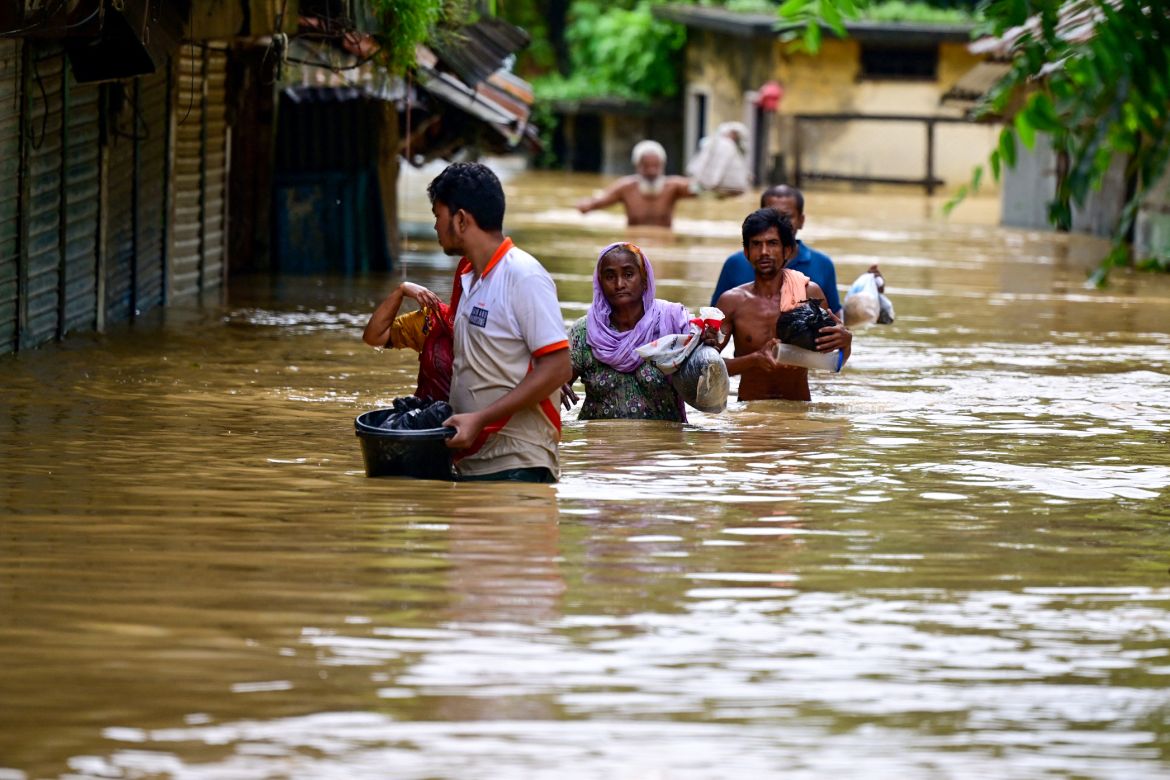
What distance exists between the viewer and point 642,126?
1826 inches

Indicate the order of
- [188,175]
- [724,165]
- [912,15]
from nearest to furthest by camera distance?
[188,175]
[724,165]
[912,15]

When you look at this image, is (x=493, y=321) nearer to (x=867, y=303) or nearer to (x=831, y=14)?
(x=831, y=14)

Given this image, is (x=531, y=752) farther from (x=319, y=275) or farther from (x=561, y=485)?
(x=319, y=275)

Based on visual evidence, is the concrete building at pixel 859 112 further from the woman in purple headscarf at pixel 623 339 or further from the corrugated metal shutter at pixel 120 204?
the woman in purple headscarf at pixel 623 339

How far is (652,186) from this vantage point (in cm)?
2420

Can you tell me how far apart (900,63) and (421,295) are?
3368 cm

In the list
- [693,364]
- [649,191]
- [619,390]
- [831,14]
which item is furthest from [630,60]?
[831,14]

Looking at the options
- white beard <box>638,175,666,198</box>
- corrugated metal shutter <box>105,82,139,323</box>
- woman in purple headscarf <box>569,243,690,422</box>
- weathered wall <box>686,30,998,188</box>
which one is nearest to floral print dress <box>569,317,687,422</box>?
woman in purple headscarf <box>569,243,690,422</box>

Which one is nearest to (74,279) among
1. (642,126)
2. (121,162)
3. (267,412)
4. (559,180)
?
(121,162)

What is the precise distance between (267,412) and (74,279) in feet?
11.6

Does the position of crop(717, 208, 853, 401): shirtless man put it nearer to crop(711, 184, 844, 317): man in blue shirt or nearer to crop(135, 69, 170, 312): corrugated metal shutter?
crop(711, 184, 844, 317): man in blue shirt

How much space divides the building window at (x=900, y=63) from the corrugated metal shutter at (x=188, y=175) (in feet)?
81.1

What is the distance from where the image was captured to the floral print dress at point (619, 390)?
9.29m

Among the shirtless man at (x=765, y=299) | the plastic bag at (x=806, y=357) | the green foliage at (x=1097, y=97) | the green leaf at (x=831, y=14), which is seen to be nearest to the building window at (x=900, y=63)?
the shirtless man at (x=765, y=299)
